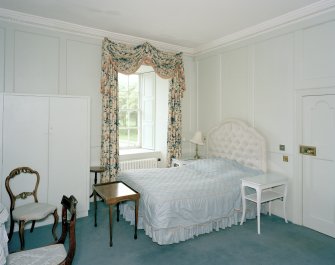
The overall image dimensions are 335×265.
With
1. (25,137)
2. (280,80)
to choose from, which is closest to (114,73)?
(25,137)

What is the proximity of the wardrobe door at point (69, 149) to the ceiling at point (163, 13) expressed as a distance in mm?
1412

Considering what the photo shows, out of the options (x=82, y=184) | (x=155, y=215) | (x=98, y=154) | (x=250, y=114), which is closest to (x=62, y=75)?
(x=98, y=154)

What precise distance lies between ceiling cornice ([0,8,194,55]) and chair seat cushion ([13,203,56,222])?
2.99 metres

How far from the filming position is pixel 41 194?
3.77m

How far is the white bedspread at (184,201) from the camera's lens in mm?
3209

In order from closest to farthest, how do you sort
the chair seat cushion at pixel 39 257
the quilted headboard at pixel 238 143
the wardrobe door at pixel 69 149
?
the chair seat cushion at pixel 39 257
the wardrobe door at pixel 69 149
the quilted headboard at pixel 238 143

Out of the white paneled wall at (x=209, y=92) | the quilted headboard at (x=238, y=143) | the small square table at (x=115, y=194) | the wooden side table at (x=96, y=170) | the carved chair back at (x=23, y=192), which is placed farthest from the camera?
the white paneled wall at (x=209, y=92)

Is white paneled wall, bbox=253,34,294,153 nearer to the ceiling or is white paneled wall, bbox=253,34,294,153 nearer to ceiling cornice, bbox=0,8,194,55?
the ceiling

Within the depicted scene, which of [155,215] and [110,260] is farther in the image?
[155,215]

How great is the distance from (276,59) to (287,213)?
2.59 metres

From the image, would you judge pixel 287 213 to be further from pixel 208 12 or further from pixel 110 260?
pixel 208 12

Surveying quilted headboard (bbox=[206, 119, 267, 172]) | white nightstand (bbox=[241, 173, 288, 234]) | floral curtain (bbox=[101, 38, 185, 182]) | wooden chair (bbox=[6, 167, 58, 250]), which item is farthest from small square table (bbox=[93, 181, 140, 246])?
quilted headboard (bbox=[206, 119, 267, 172])

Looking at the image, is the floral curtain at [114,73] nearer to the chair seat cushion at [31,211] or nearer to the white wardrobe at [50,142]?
the white wardrobe at [50,142]

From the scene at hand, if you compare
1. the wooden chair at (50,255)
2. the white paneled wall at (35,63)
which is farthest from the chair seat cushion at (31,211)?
the white paneled wall at (35,63)
